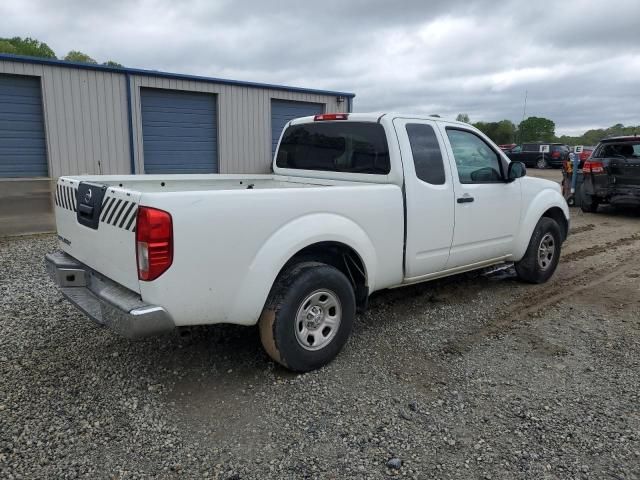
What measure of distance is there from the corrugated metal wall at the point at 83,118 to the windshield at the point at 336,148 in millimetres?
6680

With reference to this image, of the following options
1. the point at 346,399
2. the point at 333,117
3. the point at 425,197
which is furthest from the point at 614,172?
the point at 346,399

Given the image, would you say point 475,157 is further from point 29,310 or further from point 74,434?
point 29,310

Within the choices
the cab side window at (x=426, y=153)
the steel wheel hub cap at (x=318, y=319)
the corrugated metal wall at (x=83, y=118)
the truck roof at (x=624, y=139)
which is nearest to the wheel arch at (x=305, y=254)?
the steel wheel hub cap at (x=318, y=319)

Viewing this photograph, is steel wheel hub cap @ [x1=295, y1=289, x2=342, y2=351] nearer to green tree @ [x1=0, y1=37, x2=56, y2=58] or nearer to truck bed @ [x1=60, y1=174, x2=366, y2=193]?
truck bed @ [x1=60, y1=174, x2=366, y2=193]

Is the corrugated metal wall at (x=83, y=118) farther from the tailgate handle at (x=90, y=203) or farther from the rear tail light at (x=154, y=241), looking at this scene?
the rear tail light at (x=154, y=241)

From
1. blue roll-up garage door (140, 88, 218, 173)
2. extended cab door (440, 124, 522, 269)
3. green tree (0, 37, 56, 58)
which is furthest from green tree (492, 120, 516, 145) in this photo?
extended cab door (440, 124, 522, 269)

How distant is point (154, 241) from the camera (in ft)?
9.30

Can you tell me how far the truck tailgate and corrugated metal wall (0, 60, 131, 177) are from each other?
22.9ft

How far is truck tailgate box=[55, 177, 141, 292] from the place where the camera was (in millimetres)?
3002

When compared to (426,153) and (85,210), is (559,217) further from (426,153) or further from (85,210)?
(85,210)

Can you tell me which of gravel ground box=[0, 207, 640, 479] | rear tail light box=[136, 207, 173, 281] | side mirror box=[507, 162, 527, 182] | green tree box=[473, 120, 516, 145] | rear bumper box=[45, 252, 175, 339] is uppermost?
green tree box=[473, 120, 516, 145]

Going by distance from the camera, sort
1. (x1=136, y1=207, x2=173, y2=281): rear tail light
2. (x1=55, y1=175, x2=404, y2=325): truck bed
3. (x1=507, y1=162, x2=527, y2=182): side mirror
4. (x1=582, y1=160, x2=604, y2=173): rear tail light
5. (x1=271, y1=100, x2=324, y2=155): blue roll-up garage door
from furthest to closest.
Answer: (x1=271, y1=100, x2=324, y2=155): blue roll-up garage door → (x1=582, y1=160, x2=604, y2=173): rear tail light → (x1=507, y1=162, x2=527, y2=182): side mirror → (x1=55, y1=175, x2=404, y2=325): truck bed → (x1=136, y1=207, x2=173, y2=281): rear tail light

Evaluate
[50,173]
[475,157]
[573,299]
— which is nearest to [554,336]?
[573,299]

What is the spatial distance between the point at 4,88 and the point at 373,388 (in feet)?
31.0
